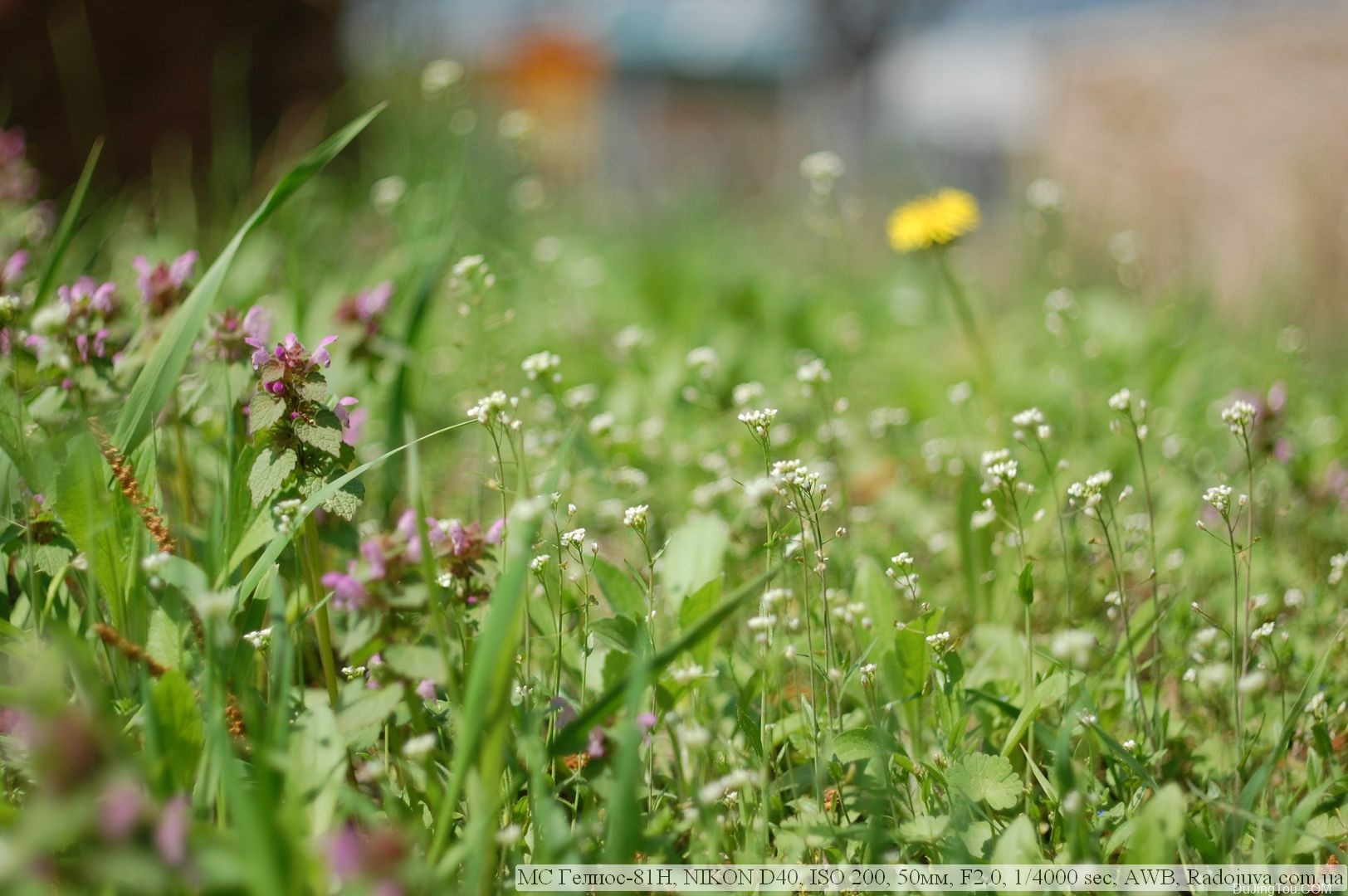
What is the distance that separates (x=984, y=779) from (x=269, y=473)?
938 mm

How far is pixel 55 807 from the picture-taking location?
2.27 feet

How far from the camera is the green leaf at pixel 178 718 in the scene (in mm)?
1003

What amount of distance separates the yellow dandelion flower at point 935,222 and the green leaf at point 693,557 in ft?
4.20

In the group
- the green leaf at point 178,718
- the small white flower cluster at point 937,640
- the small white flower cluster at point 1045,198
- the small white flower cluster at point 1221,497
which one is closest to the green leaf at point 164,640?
the green leaf at point 178,718

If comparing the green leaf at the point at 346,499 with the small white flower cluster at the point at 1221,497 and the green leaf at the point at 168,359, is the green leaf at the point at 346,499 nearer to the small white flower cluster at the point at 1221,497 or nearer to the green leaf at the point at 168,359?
the green leaf at the point at 168,359

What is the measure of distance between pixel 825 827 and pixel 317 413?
0.78 meters

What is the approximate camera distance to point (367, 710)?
1.02 metres

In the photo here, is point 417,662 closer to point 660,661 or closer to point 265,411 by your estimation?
point 660,661

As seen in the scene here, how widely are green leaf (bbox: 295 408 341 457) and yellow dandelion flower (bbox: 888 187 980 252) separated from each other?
179 cm

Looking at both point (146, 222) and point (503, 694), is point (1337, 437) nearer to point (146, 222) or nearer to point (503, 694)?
point (503, 694)

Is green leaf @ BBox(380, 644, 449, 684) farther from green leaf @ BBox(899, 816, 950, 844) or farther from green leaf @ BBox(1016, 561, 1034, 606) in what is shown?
green leaf @ BBox(1016, 561, 1034, 606)

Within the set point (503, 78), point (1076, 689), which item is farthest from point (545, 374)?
point (503, 78)

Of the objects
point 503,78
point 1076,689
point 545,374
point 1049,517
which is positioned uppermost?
point 503,78

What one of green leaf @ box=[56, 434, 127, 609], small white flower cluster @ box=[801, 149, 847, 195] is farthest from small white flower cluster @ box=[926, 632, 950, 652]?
small white flower cluster @ box=[801, 149, 847, 195]
